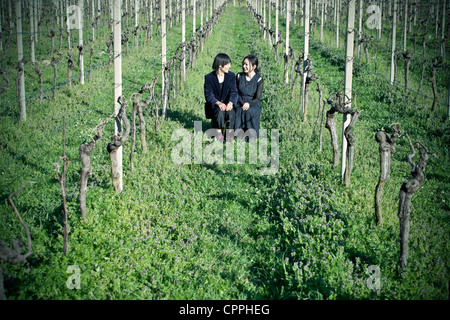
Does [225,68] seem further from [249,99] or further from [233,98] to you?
[249,99]

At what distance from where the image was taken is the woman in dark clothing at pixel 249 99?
8070mm

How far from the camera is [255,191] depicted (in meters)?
6.14

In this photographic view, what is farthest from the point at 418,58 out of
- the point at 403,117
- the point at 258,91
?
the point at 258,91

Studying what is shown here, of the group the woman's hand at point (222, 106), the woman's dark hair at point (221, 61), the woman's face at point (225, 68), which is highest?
the woman's dark hair at point (221, 61)

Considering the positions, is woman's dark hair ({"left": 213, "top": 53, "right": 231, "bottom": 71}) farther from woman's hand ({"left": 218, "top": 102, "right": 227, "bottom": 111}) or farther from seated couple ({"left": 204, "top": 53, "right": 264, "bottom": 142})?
woman's hand ({"left": 218, "top": 102, "right": 227, "bottom": 111})

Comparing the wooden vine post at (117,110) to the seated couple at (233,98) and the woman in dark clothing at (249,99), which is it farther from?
the woman in dark clothing at (249,99)

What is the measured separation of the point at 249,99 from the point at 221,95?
0.56 meters

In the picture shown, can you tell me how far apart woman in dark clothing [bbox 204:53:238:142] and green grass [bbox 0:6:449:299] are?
55cm

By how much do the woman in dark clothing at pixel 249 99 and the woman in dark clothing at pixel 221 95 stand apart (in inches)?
6.5

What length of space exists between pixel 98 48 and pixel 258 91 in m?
13.6

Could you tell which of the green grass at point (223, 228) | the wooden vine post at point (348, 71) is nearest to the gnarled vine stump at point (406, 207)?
the green grass at point (223, 228)

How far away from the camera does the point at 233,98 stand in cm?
791

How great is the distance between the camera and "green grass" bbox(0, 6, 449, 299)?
387 centimetres
